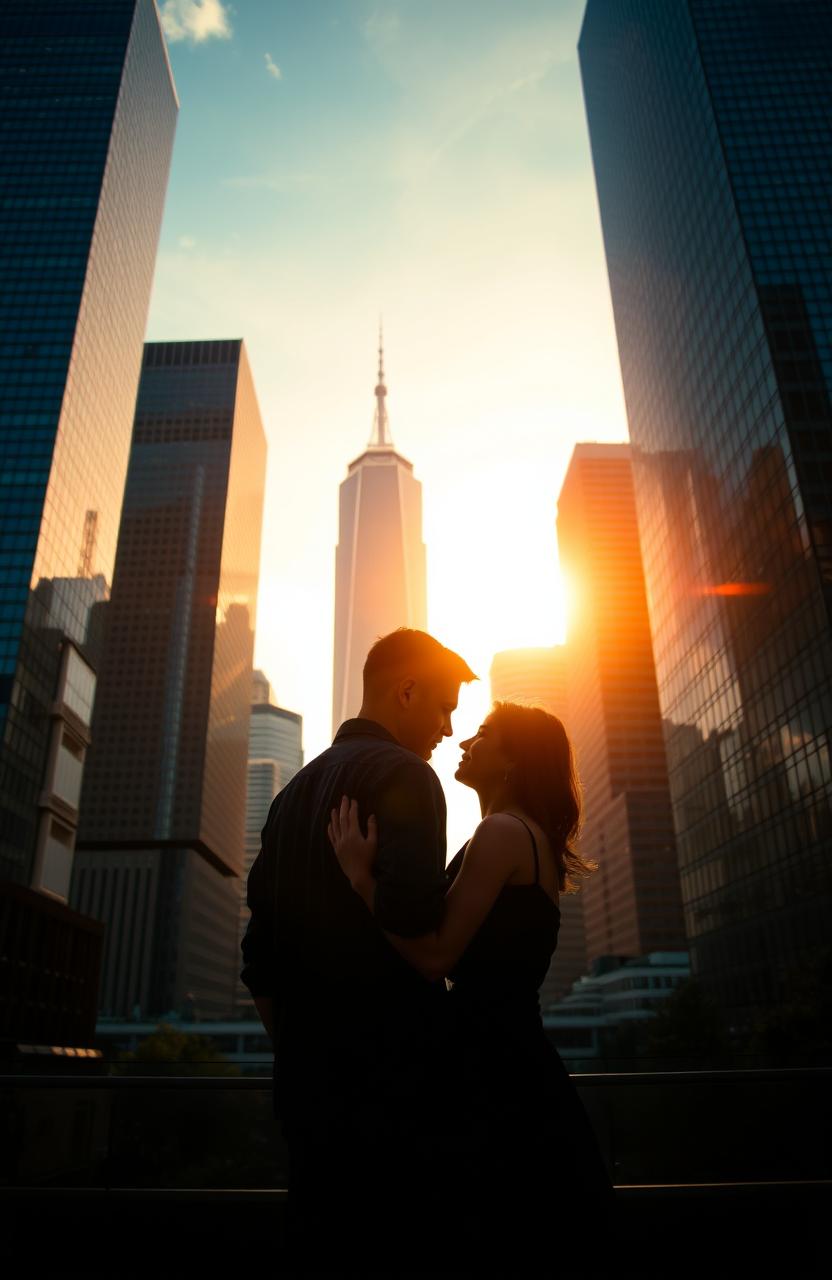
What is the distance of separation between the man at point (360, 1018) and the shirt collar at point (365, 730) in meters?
0.17

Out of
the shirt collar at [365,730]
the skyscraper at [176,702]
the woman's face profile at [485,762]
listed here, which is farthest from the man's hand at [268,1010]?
the skyscraper at [176,702]

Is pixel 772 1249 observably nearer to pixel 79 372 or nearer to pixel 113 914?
pixel 79 372

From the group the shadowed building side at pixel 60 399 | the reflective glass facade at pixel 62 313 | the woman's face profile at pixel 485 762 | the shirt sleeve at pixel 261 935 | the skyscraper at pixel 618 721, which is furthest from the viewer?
the skyscraper at pixel 618 721

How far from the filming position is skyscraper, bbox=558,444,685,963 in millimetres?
152500

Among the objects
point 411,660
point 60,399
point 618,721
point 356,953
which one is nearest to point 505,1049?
point 356,953

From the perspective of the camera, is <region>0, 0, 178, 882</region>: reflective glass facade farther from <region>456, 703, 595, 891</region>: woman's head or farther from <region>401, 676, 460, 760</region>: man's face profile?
<region>401, 676, 460, 760</region>: man's face profile

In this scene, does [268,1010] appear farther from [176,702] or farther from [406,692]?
[176,702]

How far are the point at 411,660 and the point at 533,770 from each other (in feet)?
2.14

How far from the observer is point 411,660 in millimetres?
3113

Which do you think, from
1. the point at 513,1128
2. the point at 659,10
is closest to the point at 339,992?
the point at 513,1128

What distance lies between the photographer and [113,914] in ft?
469

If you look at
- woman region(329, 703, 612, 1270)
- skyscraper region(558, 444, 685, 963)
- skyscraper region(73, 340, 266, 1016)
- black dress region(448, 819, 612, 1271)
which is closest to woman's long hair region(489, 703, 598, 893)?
woman region(329, 703, 612, 1270)

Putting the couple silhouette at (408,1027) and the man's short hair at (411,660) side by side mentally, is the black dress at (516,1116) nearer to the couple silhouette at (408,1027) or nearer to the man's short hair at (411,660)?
the couple silhouette at (408,1027)

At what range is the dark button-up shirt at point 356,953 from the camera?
2.38 meters
